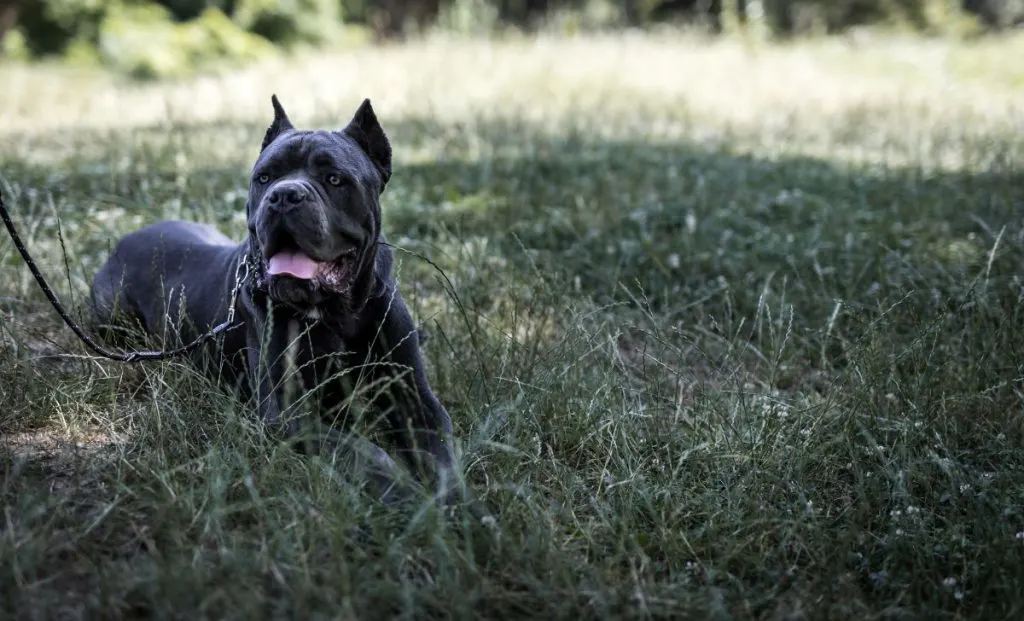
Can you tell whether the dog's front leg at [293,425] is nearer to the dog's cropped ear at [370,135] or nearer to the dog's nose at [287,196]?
the dog's nose at [287,196]

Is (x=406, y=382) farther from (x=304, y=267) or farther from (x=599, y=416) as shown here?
(x=599, y=416)

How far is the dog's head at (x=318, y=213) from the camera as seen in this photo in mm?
3262

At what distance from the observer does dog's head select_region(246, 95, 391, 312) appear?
326cm

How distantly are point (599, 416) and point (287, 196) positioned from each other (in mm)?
1428

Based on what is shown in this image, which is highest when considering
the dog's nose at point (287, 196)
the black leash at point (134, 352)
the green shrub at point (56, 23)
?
the green shrub at point (56, 23)

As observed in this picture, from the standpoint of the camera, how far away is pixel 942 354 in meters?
4.22

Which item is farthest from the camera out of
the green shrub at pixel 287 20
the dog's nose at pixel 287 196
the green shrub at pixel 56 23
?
the green shrub at pixel 56 23

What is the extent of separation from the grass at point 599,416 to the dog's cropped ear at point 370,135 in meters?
0.62

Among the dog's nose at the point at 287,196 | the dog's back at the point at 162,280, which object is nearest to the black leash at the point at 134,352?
the dog's back at the point at 162,280

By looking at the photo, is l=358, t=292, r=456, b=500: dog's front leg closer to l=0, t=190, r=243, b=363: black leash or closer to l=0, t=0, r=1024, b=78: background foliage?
l=0, t=190, r=243, b=363: black leash

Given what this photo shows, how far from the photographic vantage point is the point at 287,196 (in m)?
3.23

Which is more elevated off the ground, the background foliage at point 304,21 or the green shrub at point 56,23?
the green shrub at point 56,23

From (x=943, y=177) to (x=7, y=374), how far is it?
6720 millimetres

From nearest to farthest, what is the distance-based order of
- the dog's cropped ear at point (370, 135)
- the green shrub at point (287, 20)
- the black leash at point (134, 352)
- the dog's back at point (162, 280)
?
the black leash at point (134, 352), the dog's cropped ear at point (370, 135), the dog's back at point (162, 280), the green shrub at point (287, 20)
